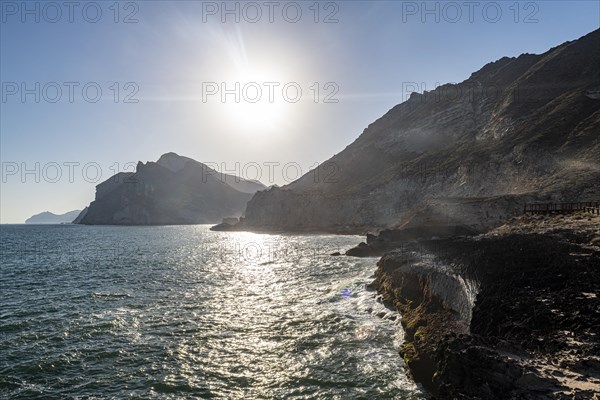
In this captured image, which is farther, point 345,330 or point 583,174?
point 583,174

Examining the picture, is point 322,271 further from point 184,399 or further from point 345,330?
point 184,399

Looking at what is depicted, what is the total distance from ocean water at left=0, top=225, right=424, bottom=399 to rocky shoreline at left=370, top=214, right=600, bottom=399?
2.12m

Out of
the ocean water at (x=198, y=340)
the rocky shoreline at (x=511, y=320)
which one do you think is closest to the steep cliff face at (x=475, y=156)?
the rocky shoreline at (x=511, y=320)

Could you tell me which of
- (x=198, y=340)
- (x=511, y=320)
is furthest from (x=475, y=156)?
(x=198, y=340)

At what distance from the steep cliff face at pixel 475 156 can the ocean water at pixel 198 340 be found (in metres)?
36.2

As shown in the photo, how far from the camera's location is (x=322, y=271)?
44.9m

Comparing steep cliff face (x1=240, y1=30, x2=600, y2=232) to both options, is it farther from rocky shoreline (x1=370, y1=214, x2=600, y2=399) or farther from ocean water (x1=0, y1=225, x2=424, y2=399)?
ocean water (x1=0, y1=225, x2=424, y2=399)

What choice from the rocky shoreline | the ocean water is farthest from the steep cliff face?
the ocean water

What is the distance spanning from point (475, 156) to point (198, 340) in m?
86.2

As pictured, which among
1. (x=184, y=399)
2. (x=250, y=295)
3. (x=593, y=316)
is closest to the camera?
(x=593, y=316)

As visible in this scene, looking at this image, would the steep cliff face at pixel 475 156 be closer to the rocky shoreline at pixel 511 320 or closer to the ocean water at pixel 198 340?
the rocky shoreline at pixel 511 320

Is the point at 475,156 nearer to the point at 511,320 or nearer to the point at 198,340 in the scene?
the point at 511,320

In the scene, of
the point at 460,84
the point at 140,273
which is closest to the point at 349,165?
the point at 460,84

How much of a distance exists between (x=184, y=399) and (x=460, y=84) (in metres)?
194
